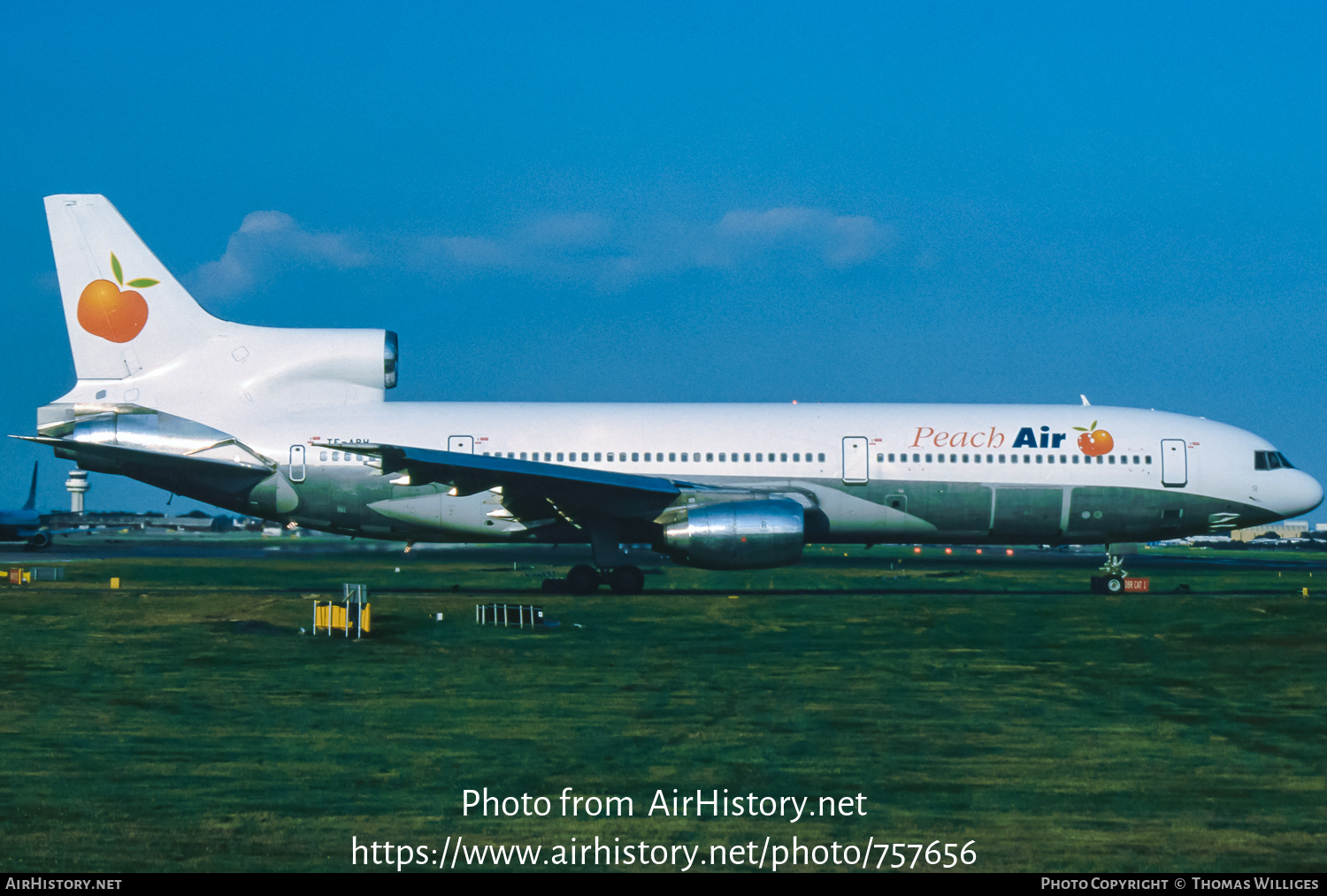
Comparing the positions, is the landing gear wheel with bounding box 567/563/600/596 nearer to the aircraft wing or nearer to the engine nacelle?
the aircraft wing

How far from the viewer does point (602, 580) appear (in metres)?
22.8

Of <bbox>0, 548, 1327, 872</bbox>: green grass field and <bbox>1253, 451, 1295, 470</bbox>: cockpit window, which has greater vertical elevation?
<bbox>1253, 451, 1295, 470</bbox>: cockpit window

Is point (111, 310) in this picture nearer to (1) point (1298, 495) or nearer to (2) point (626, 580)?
(2) point (626, 580)

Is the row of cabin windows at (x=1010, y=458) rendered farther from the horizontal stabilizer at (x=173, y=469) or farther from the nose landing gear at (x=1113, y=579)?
the horizontal stabilizer at (x=173, y=469)

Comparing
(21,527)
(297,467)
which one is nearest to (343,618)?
(297,467)

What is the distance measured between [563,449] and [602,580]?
297 cm

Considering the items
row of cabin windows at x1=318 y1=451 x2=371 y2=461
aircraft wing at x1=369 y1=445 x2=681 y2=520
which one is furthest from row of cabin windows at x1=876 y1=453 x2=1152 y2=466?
row of cabin windows at x1=318 y1=451 x2=371 y2=461

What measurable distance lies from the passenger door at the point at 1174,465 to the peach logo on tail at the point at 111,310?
2245cm

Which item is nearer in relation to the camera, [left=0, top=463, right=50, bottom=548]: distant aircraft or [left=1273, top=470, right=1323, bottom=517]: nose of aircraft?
[left=1273, top=470, right=1323, bottom=517]: nose of aircraft

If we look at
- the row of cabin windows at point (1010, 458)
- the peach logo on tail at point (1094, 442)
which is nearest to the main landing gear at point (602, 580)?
the row of cabin windows at point (1010, 458)

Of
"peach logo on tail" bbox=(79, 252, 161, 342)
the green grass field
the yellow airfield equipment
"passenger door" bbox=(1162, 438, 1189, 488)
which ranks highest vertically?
"peach logo on tail" bbox=(79, 252, 161, 342)

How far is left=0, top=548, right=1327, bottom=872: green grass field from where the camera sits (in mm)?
6312

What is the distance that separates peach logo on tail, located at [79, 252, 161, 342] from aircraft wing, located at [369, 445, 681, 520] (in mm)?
7444
